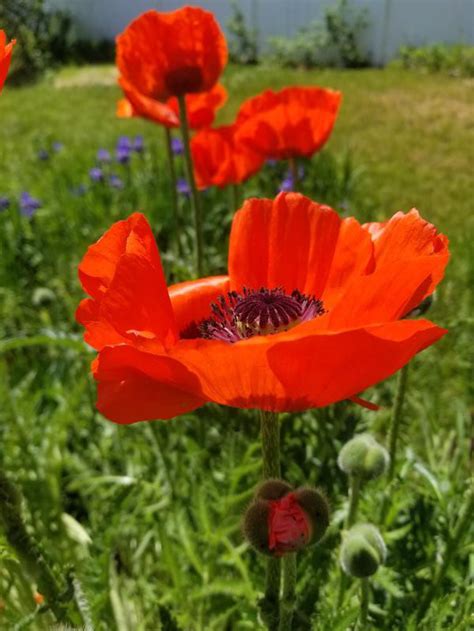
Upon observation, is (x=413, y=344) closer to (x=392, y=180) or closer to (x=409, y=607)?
(x=409, y=607)

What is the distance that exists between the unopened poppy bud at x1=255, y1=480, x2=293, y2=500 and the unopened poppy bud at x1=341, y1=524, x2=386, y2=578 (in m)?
0.25

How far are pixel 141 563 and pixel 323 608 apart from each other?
27.8 inches

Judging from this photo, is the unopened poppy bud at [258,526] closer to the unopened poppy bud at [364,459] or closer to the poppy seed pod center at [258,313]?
the poppy seed pod center at [258,313]

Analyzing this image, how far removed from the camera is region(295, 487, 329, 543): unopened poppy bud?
0.70 meters

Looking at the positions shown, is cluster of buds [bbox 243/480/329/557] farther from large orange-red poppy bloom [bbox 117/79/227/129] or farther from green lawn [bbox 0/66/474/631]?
large orange-red poppy bloom [bbox 117/79/227/129]

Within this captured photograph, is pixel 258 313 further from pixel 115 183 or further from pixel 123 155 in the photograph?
pixel 123 155

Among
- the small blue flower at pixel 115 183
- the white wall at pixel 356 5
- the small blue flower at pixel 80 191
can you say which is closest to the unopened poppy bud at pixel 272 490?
the small blue flower at pixel 115 183

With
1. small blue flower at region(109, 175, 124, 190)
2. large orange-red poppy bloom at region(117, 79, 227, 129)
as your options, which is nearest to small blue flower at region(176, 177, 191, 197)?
small blue flower at region(109, 175, 124, 190)

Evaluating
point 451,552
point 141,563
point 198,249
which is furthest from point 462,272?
point 451,552

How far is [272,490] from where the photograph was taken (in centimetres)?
71

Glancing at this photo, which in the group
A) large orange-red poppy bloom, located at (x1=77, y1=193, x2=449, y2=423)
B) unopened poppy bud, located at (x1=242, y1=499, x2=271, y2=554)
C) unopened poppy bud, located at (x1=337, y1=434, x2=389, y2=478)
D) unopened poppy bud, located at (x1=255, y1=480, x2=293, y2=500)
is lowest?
unopened poppy bud, located at (x1=337, y1=434, x2=389, y2=478)

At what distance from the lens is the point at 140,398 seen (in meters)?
0.71

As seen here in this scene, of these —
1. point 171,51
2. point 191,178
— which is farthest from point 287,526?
point 171,51

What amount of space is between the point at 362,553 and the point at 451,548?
292 millimetres
